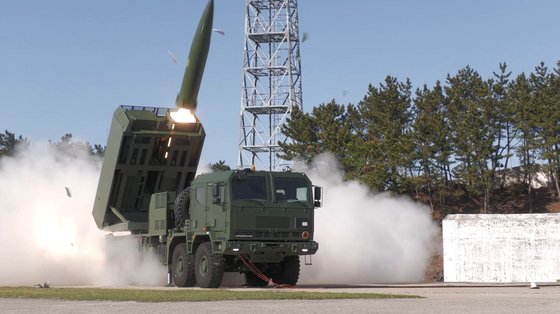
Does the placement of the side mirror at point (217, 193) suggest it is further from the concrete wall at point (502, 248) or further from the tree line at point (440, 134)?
the tree line at point (440, 134)

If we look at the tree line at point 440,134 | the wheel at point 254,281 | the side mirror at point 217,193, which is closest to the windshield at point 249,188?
the side mirror at point 217,193

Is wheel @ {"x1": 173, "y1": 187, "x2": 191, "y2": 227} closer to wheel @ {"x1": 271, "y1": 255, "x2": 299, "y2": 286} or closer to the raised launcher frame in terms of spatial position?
the raised launcher frame

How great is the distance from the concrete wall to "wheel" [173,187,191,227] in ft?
38.4

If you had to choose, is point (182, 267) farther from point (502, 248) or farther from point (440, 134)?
point (440, 134)

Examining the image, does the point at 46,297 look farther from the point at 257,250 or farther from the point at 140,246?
the point at 140,246

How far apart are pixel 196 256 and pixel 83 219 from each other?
8.28 m

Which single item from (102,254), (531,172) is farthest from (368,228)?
(531,172)

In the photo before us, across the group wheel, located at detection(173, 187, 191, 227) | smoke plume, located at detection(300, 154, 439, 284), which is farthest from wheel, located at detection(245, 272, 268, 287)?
smoke plume, located at detection(300, 154, 439, 284)

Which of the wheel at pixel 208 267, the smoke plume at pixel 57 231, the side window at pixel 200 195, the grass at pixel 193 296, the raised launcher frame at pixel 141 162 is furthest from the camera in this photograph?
the smoke plume at pixel 57 231

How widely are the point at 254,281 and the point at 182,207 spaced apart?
2.90 m

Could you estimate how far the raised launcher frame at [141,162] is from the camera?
Answer: 2717cm

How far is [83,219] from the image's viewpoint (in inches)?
1267

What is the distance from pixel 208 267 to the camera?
24.4 m

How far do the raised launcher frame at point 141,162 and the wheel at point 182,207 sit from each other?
6.35 ft
